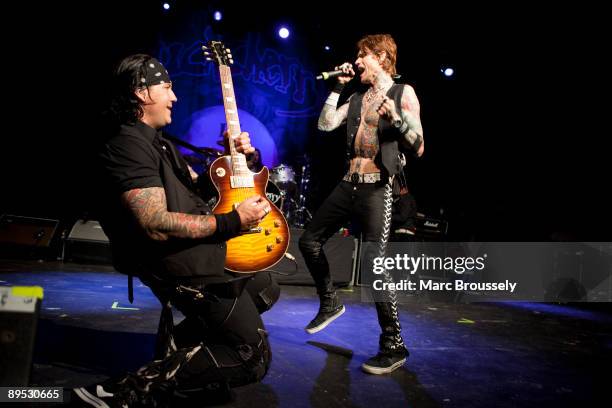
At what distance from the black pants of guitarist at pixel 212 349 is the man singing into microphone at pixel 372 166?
3.20ft

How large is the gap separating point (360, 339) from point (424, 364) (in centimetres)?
65

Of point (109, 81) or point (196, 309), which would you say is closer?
point (196, 309)

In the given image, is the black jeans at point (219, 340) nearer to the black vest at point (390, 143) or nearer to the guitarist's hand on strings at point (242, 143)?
the guitarist's hand on strings at point (242, 143)

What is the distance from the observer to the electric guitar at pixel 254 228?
2.24 m

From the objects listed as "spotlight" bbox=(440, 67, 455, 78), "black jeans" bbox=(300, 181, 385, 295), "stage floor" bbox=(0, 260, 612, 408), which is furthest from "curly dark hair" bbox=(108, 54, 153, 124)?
"spotlight" bbox=(440, 67, 455, 78)

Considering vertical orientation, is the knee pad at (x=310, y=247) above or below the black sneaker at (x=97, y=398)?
above

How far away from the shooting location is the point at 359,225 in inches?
112

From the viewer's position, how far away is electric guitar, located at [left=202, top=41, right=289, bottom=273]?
224cm

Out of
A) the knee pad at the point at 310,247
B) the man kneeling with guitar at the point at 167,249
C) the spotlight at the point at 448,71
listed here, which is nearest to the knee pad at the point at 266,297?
the man kneeling with guitar at the point at 167,249

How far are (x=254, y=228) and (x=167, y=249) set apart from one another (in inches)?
24.9

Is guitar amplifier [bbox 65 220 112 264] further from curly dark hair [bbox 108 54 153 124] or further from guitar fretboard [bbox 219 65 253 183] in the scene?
→ curly dark hair [bbox 108 54 153 124]

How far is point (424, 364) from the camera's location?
2736 millimetres

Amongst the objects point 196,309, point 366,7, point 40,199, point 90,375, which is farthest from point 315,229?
point 40,199

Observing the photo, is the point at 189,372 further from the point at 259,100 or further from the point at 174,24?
the point at 174,24
